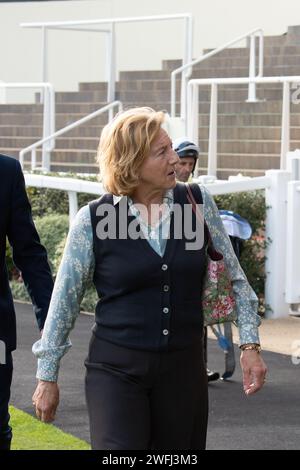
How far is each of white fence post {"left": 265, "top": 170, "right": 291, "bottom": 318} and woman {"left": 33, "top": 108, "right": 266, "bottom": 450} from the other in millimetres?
7444

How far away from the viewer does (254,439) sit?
746 cm

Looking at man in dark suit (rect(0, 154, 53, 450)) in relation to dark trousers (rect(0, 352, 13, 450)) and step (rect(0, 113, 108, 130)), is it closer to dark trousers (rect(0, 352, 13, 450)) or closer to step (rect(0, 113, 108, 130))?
dark trousers (rect(0, 352, 13, 450))

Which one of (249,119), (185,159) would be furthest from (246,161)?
(185,159)

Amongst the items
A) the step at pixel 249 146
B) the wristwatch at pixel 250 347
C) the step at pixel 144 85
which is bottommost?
the wristwatch at pixel 250 347

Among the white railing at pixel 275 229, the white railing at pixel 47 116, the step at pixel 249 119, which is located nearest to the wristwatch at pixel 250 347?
the white railing at pixel 275 229

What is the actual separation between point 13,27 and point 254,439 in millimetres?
16749

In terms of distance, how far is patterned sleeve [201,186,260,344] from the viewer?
473 centimetres

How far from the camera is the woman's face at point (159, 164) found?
183 inches

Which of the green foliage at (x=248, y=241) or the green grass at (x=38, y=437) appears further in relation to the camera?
the green foliage at (x=248, y=241)

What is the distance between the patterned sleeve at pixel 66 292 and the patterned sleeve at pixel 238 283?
45 centimetres

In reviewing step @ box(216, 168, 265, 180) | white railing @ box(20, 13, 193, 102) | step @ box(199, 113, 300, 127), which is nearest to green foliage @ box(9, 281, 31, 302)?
step @ box(216, 168, 265, 180)

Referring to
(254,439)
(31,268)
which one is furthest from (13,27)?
(31,268)

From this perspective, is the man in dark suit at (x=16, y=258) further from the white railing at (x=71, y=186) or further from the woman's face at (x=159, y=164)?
the white railing at (x=71, y=186)

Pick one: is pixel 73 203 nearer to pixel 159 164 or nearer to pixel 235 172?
pixel 235 172
